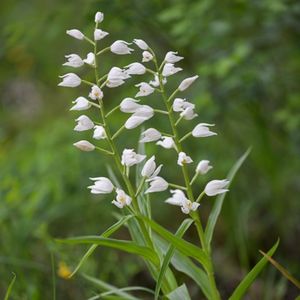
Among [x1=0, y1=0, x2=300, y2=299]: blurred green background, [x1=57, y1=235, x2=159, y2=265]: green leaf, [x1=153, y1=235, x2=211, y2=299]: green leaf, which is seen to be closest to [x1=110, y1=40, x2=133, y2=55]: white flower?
[x1=57, y1=235, x2=159, y2=265]: green leaf

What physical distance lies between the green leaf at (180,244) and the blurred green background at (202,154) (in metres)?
1.00

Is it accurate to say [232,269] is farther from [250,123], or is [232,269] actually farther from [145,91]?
[145,91]

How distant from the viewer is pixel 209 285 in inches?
74.6

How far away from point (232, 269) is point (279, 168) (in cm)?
70

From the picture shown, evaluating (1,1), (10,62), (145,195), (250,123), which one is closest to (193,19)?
(250,123)

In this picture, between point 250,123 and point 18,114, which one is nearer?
point 250,123

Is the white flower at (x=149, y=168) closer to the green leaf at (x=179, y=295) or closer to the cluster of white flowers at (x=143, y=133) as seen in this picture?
the cluster of white flowers at (x=143, y=133)

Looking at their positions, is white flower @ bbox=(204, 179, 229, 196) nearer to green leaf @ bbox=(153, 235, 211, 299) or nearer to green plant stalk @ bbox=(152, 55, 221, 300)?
green plant stalk @ bbox=(152, 55, 221, 300)

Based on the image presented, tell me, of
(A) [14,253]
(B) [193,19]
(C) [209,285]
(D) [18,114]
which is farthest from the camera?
(D) [18,114]

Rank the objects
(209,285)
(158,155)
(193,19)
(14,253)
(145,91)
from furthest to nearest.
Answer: (158,155) → (193,19) → (14,253) → (209,285) → (145,91)

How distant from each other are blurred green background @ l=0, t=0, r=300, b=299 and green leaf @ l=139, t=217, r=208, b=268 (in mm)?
1005

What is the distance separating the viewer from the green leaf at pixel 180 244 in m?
1.69

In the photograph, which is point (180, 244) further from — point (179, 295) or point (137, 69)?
point (137, 69)

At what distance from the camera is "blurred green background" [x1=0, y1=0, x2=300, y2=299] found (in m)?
3.02
